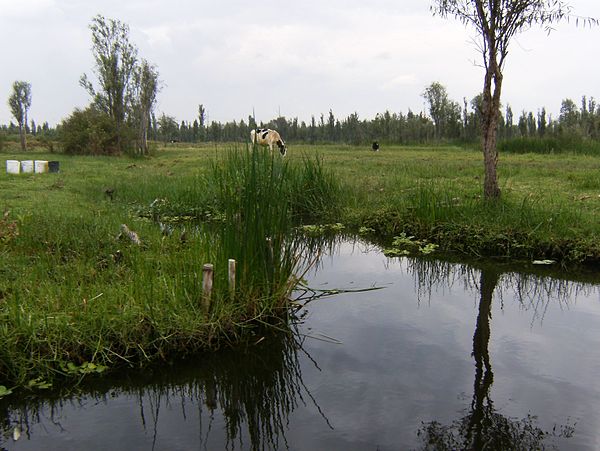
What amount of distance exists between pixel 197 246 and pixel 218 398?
1.50 meters

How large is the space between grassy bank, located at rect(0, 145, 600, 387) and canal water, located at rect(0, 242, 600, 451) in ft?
0.84

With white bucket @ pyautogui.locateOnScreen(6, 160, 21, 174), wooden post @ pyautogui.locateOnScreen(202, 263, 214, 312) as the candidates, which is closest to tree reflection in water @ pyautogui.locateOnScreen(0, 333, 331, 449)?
wooden post @ pyautogui.locateOnScreen(202, 263, 214, 312)

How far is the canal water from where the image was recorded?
260cm

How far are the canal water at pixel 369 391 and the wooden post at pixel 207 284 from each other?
14.6 inches

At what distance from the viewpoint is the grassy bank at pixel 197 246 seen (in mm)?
3178

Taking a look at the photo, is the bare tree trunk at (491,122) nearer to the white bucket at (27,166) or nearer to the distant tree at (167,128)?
the white bucket at (27,166)

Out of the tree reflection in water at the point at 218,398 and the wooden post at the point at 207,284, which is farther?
the wooden post at the point at 207,284

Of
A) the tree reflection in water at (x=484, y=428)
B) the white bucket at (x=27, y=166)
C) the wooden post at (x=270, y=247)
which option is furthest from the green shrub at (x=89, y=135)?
the tree reflection in water at (x=484, y=428)

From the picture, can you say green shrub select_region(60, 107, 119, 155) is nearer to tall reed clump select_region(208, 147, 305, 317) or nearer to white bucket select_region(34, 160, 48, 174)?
white bucket select_region(34, 160, 48, 174)

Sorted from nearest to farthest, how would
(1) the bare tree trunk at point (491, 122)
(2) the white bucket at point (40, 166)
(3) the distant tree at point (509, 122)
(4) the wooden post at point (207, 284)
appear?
(4) the wooden post at point (207, 284), (1) the bare tree trunk at point (491, 122), (2) the white bucket at point (40, 166), (3) the distant tree at point (509, 122)

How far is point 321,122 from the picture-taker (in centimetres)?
4400

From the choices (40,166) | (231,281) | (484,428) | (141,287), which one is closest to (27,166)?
(40,166)

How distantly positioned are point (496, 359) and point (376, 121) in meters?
36.7

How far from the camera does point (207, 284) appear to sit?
133 inches
